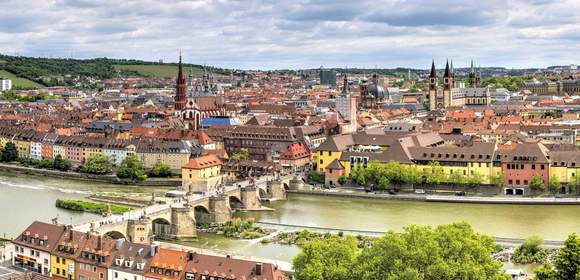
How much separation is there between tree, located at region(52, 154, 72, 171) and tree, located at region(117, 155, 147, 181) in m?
5.89

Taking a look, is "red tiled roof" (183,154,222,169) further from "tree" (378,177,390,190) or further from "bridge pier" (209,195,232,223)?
"tree" (378,177,390,190)

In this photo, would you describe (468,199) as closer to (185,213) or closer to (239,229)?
(239,229)

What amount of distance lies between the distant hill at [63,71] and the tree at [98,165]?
9207cm

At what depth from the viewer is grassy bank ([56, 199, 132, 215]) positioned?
39.8 meters

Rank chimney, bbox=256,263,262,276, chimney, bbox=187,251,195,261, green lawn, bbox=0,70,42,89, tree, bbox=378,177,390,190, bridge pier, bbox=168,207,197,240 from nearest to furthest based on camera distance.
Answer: chimney, bbox=256,263,262,276 → chimney, bbox=187,251,195,261 → bridge pier, bbox=168,207,197,240 → tree, bbox=378,177,390,190 → green lawn, bbox=0,70,42,89

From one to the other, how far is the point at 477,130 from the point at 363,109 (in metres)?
28.9

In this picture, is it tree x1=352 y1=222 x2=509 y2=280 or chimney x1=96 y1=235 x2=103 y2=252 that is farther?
chimney x1=96 y1=235 x2=103 y2=252

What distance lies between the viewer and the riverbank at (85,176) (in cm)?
5166

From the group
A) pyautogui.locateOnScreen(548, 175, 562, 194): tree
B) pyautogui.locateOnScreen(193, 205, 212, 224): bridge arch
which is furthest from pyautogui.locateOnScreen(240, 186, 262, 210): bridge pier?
pyautogui.locateOnScreen(548, 175, 562, 194): tree

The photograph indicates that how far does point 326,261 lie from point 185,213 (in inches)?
577

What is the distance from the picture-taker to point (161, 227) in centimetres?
3591

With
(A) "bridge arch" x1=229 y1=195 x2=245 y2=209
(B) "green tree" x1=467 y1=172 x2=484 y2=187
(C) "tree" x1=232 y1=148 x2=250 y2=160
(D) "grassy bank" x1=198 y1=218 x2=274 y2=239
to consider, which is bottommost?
(D) "grassy bank" x1=198 y1=218 x2=274 y2=239

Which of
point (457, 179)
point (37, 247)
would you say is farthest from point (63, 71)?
point (37, 247)

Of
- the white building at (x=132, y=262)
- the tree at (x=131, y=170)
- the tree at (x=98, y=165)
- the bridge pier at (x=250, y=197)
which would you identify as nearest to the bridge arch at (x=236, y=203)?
the bridge pier at (x=250, y=197)
